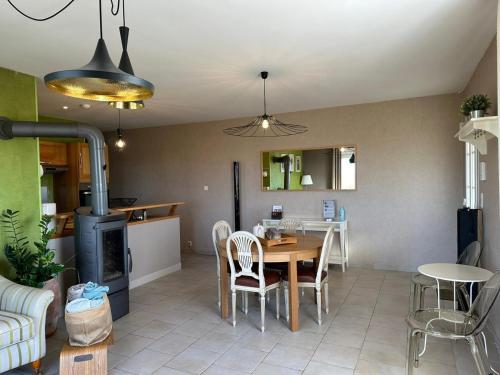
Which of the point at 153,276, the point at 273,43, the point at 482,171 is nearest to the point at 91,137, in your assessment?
the point at 273,43

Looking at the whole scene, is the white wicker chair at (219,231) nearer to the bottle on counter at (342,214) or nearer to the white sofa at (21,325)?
the white sofa at (21,325)

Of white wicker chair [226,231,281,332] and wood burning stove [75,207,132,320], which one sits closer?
white wicker chair [226,231,281,332]

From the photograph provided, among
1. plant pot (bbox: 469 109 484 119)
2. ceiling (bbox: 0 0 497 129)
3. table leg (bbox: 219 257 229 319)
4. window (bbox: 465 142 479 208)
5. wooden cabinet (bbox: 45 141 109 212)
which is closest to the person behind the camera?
ceiling (bbox: 0 0 497 129)

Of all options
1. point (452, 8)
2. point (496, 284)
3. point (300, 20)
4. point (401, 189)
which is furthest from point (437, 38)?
point (401, 189)

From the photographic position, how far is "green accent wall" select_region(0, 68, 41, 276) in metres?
3.29

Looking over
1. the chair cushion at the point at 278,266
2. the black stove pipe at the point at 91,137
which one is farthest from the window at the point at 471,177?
the black stove pipe at the point at 91,137

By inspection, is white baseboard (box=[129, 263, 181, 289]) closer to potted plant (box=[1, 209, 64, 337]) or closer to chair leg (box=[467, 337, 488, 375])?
potted plant (box=[1, 209, 64, 337])

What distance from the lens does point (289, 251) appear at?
3219 mm

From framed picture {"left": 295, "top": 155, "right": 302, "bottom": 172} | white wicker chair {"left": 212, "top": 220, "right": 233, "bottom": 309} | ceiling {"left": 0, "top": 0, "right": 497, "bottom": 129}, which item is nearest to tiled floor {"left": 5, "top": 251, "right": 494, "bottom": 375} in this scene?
white wicker chair {"left": 212, "top": 220, "right": 233, "bottom": 309}

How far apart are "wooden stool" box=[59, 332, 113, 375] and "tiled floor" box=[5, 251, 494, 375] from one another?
0.25 meters

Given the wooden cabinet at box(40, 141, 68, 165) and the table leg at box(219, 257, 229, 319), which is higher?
the wooden cabinet at box(40, 141, 68, 165)

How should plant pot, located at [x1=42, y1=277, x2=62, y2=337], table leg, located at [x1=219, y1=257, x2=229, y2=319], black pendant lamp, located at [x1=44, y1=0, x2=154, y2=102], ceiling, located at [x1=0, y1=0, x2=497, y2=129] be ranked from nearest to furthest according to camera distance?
black pendant lamp, located at [x1=44, y1=0, x2=154, y2=102] < ceiling, located at [x1=0, y1=0, x2=497, y2=129] < plant pot, located at [x1=42, y1=277, x2=62, y2=337] < table leg, located at [x1=219, y1=257, x2=229, y2=319]

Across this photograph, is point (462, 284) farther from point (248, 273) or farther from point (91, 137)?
point (91, 137)

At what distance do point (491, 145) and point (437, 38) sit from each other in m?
1.00
